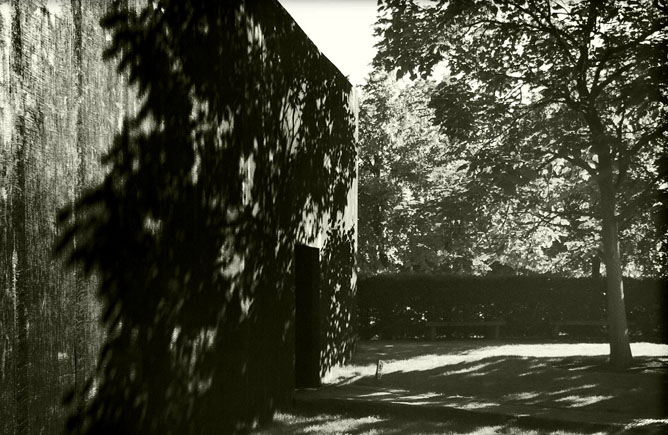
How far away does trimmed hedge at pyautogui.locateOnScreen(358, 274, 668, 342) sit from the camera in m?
23.1

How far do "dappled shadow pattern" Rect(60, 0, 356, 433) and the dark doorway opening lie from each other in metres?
1.10

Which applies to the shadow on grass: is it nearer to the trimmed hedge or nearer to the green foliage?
the green foliage

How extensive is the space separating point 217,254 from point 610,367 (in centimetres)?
1046

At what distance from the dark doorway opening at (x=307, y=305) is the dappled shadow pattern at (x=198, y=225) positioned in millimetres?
1103

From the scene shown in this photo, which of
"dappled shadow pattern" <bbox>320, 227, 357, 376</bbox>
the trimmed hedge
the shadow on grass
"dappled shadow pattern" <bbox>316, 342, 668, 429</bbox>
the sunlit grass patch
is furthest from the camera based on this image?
the trimmed hedge

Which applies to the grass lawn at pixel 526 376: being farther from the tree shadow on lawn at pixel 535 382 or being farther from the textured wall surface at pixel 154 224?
the textured wall surface at pixel 154 224

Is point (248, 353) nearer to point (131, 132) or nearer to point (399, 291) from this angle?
point (131, 132)

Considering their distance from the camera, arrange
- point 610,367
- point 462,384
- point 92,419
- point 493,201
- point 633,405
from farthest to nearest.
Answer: point 493,201, point 610,367, point 462,384, point 633,405, point 92,419

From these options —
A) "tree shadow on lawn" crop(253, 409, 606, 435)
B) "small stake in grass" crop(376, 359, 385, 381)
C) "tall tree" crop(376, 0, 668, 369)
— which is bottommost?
"tree shadow on lawn" crop(253, 409, 606, 435)

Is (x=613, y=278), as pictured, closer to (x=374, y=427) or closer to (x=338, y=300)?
(x=338, y=300)

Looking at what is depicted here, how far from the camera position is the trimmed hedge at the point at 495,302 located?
23.1 meters

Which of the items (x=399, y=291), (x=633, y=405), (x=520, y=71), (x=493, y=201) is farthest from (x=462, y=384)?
(x=399, y=291)

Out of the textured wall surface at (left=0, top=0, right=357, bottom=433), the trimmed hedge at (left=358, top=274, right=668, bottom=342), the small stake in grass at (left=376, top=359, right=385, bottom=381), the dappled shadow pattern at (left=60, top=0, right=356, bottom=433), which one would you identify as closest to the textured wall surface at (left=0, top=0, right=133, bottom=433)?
the textured wall surface at (left=0, top=0, right=357, bottom=433)

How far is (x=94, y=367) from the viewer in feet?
16.6
